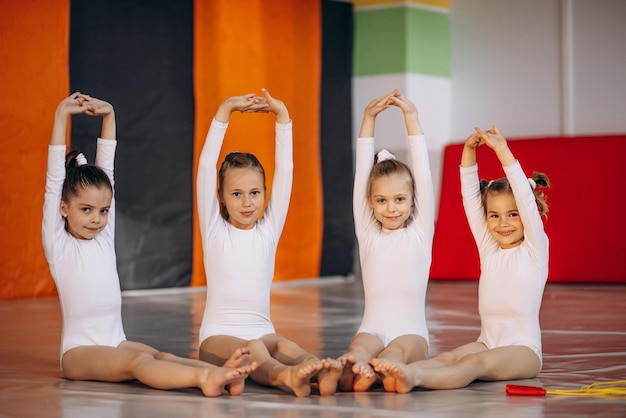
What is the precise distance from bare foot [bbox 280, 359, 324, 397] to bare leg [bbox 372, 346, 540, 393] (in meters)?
0.17

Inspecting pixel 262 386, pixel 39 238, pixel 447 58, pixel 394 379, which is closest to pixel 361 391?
pixel 394 379

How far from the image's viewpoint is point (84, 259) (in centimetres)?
304

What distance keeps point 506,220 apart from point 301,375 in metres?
0.86

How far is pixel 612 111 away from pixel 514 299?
4.04 metres

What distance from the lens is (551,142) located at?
262 inches

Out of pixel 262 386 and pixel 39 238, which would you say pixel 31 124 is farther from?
pixel 262 386

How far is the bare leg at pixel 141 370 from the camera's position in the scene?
2.66 meters

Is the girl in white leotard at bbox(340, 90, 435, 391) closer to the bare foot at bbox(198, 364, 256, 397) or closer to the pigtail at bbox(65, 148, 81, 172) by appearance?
the bare foot at bbox(198, 364, 256, 397)

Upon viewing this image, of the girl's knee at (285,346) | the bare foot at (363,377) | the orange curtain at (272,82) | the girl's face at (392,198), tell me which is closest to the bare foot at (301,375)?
the bare foot at (363,377)

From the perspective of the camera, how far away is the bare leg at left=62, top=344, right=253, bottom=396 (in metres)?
2.66

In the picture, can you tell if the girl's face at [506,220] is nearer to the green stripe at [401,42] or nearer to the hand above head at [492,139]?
the hand above head at [492,139]

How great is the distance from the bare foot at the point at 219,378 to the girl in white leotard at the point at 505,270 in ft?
1.63

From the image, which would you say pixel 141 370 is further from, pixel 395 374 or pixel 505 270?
pixel 505 270

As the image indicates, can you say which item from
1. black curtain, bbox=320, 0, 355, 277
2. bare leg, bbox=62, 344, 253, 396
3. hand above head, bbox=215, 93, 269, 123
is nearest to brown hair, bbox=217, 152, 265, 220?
hand above head, bbox=215, 93, 269, 123
